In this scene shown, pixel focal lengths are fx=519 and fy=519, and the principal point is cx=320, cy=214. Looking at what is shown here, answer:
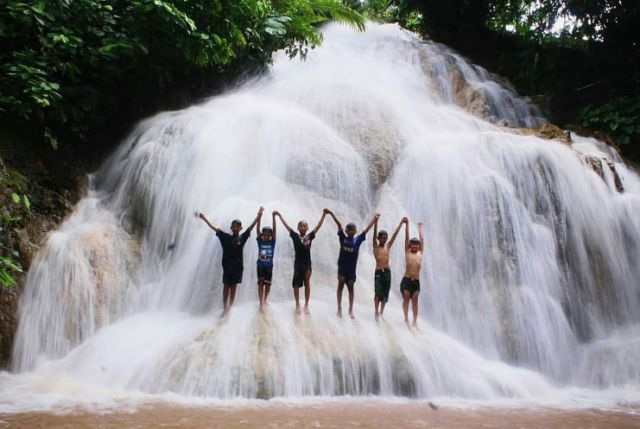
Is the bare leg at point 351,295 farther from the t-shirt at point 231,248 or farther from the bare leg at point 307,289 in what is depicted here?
the t-shirt at point 231,248

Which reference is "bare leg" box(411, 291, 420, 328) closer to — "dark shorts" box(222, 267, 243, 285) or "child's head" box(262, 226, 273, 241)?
"child's head" box(262, 226, 273, 241)

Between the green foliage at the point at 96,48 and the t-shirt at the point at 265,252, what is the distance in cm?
388

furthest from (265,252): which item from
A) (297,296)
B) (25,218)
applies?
(25,218)

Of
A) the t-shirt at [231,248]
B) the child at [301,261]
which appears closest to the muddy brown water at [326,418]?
the child at [301,261]

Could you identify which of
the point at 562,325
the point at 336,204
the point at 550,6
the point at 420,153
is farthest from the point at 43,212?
the point at 550,6

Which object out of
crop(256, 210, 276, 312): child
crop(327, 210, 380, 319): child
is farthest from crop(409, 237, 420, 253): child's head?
crop(256, 210, 276, 312): child

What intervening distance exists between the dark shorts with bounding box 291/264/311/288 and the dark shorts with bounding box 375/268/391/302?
2.93 ft

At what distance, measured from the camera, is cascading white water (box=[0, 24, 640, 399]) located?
5.56 metres

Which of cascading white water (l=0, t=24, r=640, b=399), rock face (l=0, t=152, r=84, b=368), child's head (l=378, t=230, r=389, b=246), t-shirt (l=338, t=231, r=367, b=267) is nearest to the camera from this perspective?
cascading white water (l=0, t=24, r=640, b=399)

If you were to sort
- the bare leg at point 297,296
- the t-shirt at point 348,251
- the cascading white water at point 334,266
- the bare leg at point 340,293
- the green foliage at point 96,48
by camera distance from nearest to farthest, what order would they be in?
the cascading white water at point 334,266
the bare leg at point 297,296
the bare leg at point 340,293
the t-shirt at point 348,251
the green foliage at point 96,48

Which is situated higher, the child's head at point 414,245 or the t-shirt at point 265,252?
the child's head at point 414,245

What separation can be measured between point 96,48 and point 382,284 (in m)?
6.26

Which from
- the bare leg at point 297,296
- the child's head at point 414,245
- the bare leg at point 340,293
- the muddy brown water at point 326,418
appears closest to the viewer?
the muddy brown water at point 326,418

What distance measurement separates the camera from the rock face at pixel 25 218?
651cm
